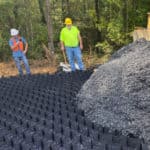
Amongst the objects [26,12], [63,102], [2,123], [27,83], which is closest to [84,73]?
[27,83]

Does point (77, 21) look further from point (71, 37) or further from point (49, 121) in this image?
point (49, 121)

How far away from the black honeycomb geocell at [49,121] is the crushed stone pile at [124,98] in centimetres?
12

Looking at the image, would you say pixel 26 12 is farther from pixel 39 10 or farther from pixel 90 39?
pixel 90 39

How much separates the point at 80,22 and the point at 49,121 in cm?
1565

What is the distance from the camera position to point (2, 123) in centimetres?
428

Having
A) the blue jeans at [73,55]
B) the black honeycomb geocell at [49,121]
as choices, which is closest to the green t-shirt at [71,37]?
the blue jeans at [73,55]

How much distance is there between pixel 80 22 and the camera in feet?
64.6

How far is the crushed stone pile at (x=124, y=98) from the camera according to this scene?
4.03m

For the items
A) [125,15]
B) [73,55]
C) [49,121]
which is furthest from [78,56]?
[125,15]

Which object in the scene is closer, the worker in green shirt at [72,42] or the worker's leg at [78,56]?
the worker's leg at [78,56]

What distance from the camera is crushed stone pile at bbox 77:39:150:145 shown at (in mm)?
4031

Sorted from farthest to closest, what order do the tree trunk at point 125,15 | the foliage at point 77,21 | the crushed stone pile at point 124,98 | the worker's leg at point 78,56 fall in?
the foliage at point 77,21 → the tree trunk at point 125,15 → the worker's leg at point 78,56 → the crushed stone pile at point 124,98

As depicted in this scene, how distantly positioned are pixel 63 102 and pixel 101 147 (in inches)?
58.8

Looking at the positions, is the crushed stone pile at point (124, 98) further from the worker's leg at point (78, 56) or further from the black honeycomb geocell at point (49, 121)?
the worker's leg at point (78, 56)
